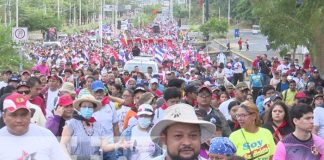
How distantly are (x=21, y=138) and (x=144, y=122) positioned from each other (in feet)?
9.33

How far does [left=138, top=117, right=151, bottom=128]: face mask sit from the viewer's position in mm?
9430

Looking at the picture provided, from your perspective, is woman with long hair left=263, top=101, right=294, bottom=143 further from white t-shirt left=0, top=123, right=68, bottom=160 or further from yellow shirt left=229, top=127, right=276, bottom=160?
white t-shirt left=0, top=123, right=68, bottom=160

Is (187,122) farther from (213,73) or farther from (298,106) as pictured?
(213,73)

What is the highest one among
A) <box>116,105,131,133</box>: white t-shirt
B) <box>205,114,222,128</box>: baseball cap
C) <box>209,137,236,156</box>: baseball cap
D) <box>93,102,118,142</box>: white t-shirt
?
<box>209,137,236,156</box>: baseball cap

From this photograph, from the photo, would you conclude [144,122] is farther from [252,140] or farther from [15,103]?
[15,103]

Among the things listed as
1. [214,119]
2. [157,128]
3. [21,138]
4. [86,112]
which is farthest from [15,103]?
[214,119]

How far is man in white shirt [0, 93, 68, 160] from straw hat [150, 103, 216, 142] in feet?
6.44

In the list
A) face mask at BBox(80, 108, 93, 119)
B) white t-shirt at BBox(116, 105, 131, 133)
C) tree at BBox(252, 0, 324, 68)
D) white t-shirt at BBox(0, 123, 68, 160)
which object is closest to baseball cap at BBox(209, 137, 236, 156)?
white t-shirt at BBox(0, 123, 68, 160)

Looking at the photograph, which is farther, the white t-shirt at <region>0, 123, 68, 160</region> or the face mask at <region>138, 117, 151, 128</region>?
the face mask at <region>138, 117, 151, 128</region>

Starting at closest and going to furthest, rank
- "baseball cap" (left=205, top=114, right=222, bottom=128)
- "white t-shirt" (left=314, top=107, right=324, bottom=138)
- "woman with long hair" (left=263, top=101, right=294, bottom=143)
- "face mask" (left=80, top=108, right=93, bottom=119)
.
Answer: "face mask" (left=80, top=108, right=93, bottom=119) < "woman with long hair" (left=263, top=101, right=294, bottom=143) < "baseball cap" (left=205, top=114, right=222, bottom=128) < "white t-shirt" (left=314, top=107, right=324, bottom=138)

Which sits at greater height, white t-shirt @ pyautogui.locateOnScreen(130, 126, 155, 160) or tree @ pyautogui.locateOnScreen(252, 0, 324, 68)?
tree @ pyautogui.locateOnScreen(252, 0, 324, 68)

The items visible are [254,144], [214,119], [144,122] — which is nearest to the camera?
[254,144]

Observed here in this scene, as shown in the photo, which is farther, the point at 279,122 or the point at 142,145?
the point at 279,122

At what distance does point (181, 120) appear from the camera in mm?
4781
